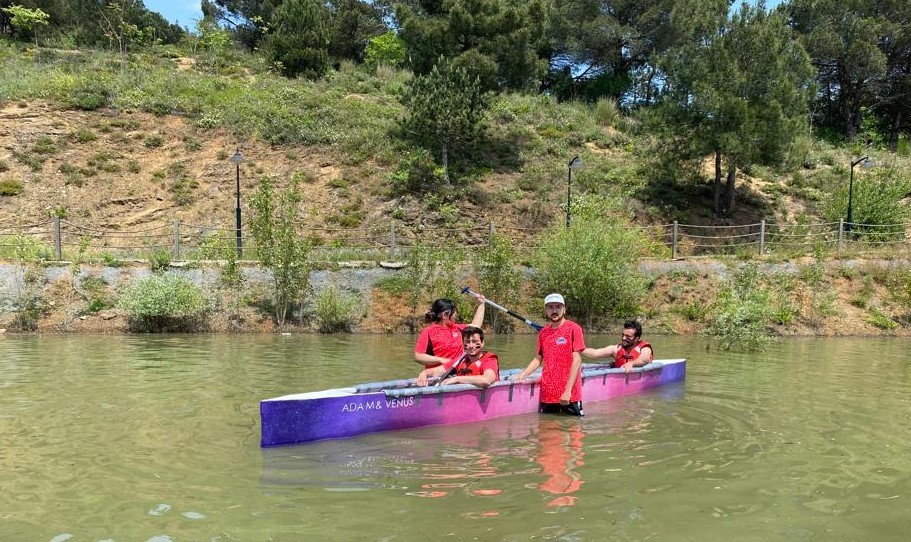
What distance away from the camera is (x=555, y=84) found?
44.4m

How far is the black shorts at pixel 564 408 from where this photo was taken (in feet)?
25.9

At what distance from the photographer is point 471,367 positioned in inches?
318

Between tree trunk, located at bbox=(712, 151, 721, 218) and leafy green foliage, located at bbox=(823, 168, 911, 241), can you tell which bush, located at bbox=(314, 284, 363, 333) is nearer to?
tree trunk, located at bbox=(712, 151, 721, 218)

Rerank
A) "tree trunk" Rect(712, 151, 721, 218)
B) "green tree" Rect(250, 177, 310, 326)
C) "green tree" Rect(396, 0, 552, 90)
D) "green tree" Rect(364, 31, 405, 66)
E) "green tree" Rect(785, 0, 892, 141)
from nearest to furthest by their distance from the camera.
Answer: "green tree" Rect(250, 177, 310, 326) < "tree trunk" Rect(712, 151, 721, 218) < "green tree" Rect(396, 0, 552, 90) < "green tree" Rect(785, 0, 892, 141) < "green tree" Rect(364, 31, 405, 66)

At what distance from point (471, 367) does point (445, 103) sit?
2053 cm

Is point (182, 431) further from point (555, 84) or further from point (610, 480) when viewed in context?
point (555, 84)

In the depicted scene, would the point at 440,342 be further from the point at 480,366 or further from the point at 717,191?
the point at 717,191

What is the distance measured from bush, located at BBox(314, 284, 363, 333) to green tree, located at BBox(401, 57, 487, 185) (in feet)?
37.0

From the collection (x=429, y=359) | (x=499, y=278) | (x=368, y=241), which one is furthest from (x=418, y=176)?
(x=429, y=359)

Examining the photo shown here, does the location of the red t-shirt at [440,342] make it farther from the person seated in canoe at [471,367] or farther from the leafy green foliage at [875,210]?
the leafy green foliage at [875,210]

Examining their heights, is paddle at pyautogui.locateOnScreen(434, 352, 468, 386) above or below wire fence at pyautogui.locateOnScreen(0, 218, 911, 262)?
below

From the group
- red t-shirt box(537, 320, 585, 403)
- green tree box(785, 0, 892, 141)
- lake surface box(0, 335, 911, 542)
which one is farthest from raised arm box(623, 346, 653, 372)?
green tree box(785, 0, 892, 141)

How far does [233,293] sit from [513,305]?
27.0 feet

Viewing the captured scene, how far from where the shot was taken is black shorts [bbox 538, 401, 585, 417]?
7883 mm
